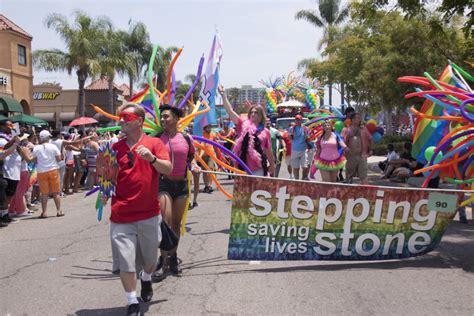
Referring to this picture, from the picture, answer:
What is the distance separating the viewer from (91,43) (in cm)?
2881

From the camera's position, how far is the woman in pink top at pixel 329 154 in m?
8.77

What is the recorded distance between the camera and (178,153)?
5078 millimetres

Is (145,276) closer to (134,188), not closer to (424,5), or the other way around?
(134,188)

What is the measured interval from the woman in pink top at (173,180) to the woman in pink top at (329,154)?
Result: 407 centimetres

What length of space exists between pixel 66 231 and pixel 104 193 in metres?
4.39

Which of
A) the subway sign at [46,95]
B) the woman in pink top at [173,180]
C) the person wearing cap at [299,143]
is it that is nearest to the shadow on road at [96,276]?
the woman in pink top at [173,180]

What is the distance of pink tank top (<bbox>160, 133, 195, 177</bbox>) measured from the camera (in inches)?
199

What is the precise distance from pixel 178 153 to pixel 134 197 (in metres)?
1.24

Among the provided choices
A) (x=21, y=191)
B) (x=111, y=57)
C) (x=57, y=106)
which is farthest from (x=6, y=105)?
(x=57, y=106)

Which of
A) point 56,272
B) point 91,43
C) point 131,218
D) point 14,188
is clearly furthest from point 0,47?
point 131,218

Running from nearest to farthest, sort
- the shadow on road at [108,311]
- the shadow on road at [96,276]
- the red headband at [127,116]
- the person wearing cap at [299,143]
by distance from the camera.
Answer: the red headband at [127,116]
the shadow on road at [108,311]
the shadow on road at [96,276]
the person wearing cap at [299,143]

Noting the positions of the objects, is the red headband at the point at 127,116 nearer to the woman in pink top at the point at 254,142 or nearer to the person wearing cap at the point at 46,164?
the woman in pink top at the point at 254,142

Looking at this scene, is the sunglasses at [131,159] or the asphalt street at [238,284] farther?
the asphalt street at [238,284]

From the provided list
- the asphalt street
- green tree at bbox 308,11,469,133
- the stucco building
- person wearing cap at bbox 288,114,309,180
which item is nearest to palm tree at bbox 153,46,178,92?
the stucco building
